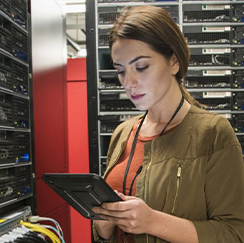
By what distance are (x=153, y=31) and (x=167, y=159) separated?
37 centimetres

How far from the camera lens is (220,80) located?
238 cm

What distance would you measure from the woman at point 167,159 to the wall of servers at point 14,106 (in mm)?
640

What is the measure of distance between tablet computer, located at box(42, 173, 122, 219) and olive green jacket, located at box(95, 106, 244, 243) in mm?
148

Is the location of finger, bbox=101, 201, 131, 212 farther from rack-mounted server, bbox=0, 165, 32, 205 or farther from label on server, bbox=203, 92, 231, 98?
label on server, bbox=203, 92, 231, 98

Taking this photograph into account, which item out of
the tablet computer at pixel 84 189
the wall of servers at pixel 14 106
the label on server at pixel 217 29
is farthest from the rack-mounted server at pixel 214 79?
the tablet computer at pixel 84 189

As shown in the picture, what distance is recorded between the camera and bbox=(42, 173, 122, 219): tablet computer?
854 mm

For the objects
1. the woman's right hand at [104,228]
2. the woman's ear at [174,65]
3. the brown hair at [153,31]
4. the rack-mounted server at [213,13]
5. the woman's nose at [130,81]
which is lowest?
the woman's right hand at [104,228]

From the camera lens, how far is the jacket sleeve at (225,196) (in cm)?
91

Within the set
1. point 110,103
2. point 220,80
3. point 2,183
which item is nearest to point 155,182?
point 2,183

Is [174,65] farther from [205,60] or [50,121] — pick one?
[205,60]

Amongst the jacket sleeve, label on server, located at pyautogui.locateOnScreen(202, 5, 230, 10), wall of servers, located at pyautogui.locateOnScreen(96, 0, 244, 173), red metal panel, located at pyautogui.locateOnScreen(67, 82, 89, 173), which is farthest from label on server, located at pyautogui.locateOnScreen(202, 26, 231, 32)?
red metal panel, located at pyautogui.locateOnScreen(67, 82, 89, 173)

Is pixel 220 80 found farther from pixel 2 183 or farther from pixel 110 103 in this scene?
pixel 2 183

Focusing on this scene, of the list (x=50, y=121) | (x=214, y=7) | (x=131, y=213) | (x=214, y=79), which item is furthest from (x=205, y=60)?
(x=131, y=213)

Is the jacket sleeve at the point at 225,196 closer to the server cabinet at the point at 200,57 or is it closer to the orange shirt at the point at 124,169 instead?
the orange shirt at the point at 124,169
